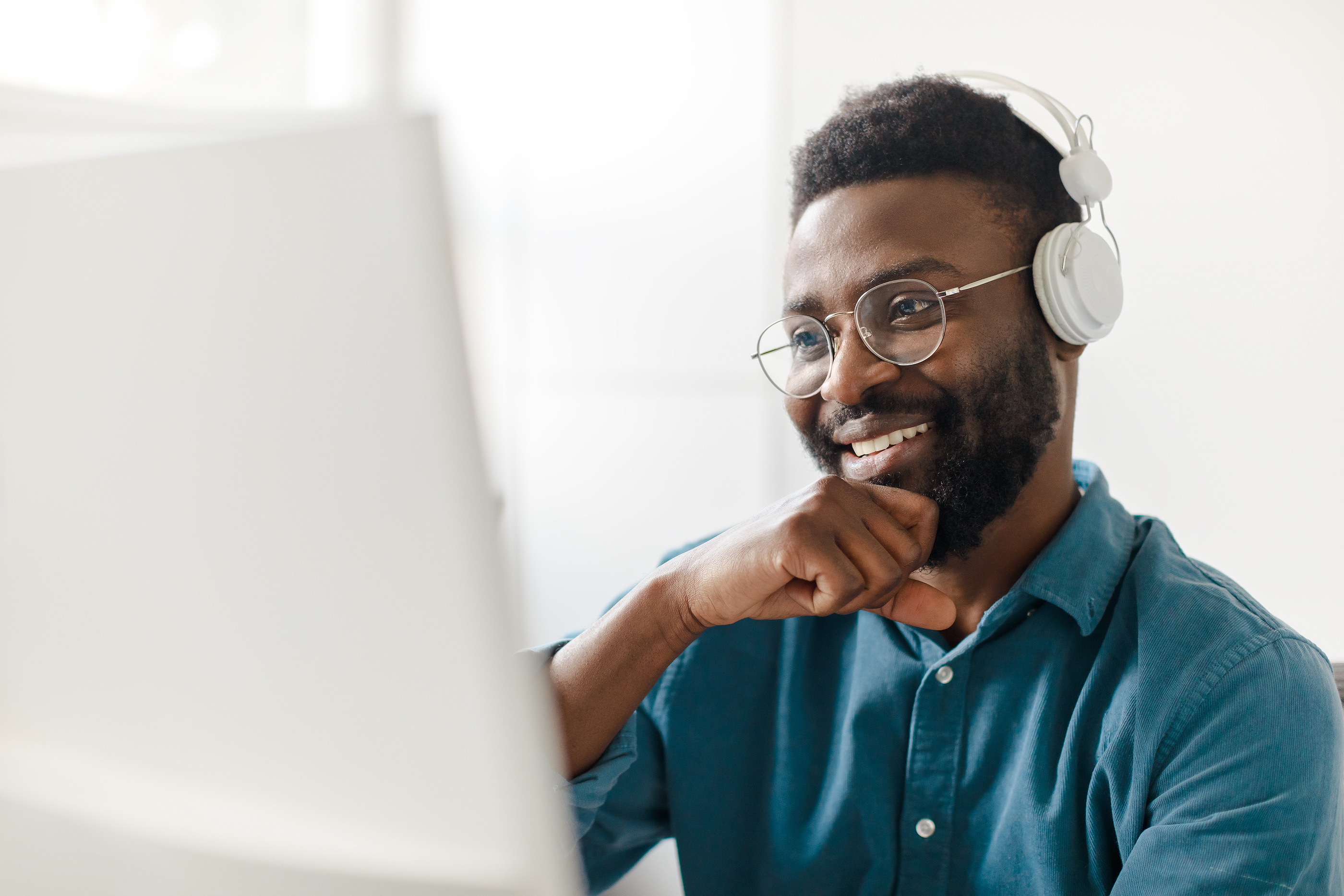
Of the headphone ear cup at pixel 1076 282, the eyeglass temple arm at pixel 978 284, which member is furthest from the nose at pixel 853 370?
the headphone ear cup at pixel 1076 282

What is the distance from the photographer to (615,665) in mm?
942

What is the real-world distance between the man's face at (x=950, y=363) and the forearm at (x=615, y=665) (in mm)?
347

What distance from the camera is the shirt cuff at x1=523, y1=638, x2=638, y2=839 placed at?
35.4 inches

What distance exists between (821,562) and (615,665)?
25cm

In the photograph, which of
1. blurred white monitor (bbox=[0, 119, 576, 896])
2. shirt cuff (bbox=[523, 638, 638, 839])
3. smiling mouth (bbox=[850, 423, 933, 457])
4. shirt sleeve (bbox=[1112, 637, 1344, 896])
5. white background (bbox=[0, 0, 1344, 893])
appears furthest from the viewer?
white background (bbox=[0, 0, 1344, 893])

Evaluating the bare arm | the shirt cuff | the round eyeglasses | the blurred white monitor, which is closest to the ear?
the round eyeglasses

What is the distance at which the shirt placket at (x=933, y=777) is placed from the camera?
1.01 meters

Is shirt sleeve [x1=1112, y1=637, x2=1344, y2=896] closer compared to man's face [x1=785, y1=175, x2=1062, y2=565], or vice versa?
shirt sleeve [x1=1112, y1=637, x2=1344, y2=896]

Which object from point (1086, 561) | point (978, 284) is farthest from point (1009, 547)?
point (978, 284)

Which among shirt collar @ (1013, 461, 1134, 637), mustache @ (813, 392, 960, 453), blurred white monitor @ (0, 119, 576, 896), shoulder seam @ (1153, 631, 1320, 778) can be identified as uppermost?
blurred white monitor @ (0, 119, 576, 896)

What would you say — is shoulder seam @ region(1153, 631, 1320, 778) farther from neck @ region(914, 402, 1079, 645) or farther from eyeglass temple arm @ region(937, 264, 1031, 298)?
eyeglass temple arm @ region(937, 264, 1031, 298)

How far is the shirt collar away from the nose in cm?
27

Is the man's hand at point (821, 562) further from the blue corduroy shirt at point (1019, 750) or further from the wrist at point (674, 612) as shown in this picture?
the blue corduroy shirt at point (1019, 750)

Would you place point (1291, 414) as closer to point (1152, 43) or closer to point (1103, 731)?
point (1152, 43)
